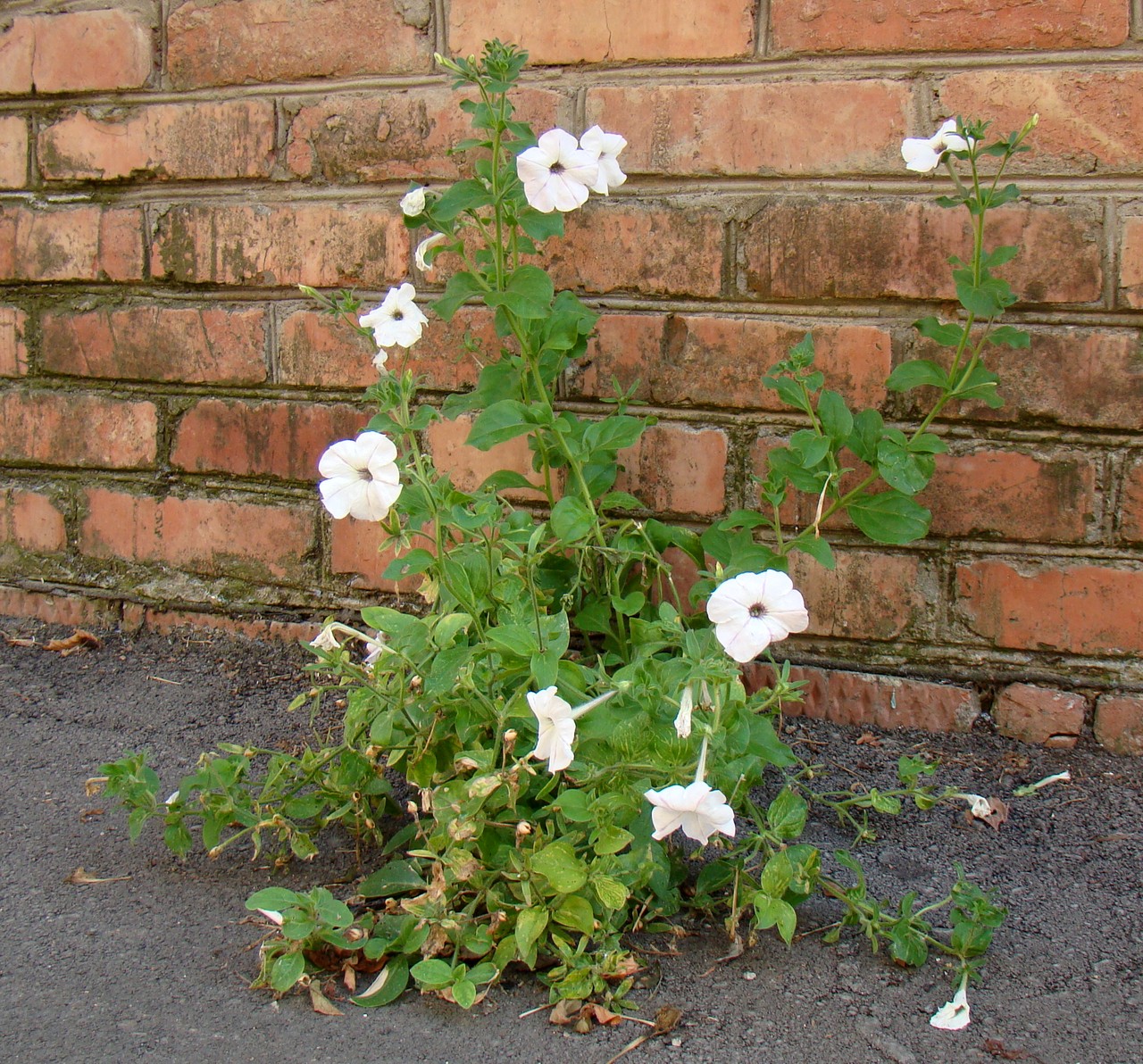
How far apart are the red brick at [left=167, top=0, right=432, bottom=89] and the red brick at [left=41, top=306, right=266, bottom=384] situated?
37cm

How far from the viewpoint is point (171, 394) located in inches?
73.0

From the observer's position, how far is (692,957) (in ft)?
3.64

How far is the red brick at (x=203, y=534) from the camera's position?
1.81 m

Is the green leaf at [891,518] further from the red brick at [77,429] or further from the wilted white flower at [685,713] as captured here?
the red brick at [77,429]

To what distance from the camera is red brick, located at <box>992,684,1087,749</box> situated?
151 centimetres

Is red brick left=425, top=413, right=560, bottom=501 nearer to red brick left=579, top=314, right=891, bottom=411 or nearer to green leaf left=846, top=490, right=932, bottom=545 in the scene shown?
red brick left=579, top=314, right=891, bottom=411

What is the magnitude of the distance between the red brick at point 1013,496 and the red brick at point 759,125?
0.42 meters

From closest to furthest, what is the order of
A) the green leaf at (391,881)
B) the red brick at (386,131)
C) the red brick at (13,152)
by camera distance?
the green leaf at (391,881) < the red brick at (386,131) < the red brick at (13,152)

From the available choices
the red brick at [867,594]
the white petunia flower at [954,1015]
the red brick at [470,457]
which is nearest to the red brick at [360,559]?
the red brick at [470,457]

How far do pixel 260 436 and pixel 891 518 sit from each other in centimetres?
101

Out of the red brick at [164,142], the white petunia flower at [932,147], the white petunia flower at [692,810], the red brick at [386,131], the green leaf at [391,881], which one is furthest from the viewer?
the red brick at [164,142]

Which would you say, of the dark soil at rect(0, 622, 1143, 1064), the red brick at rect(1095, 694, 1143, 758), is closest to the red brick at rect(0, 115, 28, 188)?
the dark soil at rect(0, 622, 1143, 1064)

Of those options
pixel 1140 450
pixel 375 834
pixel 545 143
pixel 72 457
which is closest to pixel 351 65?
pixel 545 143

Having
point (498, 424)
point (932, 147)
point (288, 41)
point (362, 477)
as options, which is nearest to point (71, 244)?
point (288, 41)
